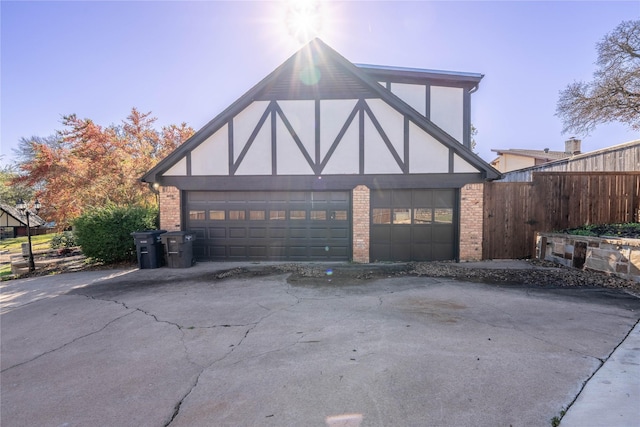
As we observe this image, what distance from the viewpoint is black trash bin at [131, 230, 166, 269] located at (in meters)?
8.70

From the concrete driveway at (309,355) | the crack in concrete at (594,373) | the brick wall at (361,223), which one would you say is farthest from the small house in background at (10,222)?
the crack in concrete at (594,373)

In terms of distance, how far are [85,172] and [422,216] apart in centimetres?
1282

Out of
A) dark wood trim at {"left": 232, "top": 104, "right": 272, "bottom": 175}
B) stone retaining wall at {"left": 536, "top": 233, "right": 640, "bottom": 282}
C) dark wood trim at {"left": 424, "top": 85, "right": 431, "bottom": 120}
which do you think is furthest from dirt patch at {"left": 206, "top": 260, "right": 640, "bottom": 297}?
dark wood trim at {"left": 424, "top": 85, "right": 431, "bottom": 120}

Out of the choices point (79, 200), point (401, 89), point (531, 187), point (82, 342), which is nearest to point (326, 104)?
point (401, 89)

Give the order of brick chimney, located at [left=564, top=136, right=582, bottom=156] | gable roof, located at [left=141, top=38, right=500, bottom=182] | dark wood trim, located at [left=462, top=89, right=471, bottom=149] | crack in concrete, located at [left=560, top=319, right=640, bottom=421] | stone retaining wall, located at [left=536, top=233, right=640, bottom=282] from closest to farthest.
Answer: crack in concrete, located at [left=560, top=319, right=640, bottom=421] → stone retaining wall, located at [left=536, top=233, right=640, bottom=282] → gable roof, located at [left=141, top=38, right=500, bottom=182] → dark wood trim, located at [left=462, top=89, right=471, bottom=149] → brick chimney, located at [left=564, top=136, right=582, bottom=156]

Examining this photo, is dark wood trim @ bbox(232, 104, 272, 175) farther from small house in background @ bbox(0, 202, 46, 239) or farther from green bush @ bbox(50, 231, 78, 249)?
small house in background @ bbox(0, 202, 46, 239)

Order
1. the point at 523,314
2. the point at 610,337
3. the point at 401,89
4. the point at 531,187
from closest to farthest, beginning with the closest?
the point at 610,337 < the point at 523,314 < the point at 531,187 < the point at 401,89

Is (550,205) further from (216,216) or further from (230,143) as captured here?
(216,216)

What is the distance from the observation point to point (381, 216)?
30.2 ft

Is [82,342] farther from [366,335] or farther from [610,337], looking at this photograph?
[610,337]

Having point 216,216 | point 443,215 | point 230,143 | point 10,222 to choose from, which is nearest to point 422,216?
point 443,215

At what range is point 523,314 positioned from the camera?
4785 millimetres

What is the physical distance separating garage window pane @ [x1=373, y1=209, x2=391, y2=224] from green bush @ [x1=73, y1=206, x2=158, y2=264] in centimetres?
729

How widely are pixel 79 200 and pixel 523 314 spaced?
1555cm
